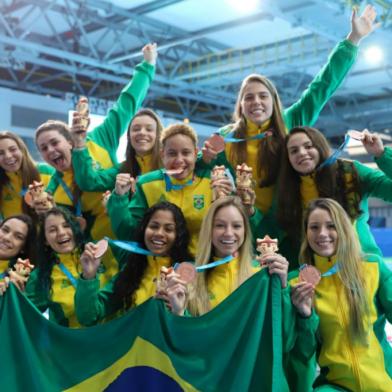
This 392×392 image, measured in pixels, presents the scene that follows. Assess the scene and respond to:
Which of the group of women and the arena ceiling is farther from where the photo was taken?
the arena ceiling

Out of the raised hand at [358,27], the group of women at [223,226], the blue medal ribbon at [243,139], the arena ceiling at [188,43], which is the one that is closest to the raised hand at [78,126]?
the group of women at [223,226]

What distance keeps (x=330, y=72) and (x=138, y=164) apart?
5.22ft

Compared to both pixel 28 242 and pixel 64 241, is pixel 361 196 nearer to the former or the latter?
pixel 64 241

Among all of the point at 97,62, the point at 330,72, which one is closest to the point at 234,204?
the point at 330,72

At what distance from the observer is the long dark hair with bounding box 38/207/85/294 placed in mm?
3594

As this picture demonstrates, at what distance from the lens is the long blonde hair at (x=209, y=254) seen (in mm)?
3074

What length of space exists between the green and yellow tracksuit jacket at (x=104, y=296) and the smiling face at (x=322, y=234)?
2.80ft

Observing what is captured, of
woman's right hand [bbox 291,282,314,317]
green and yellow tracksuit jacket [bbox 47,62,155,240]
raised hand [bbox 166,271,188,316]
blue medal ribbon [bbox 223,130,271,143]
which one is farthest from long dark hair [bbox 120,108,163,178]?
woman's right hand [bbox 291,282,314,317]

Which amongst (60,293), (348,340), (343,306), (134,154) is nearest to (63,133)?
(134,154)

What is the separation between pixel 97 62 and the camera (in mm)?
11641

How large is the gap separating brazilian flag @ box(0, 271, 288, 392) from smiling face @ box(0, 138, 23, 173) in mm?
1666

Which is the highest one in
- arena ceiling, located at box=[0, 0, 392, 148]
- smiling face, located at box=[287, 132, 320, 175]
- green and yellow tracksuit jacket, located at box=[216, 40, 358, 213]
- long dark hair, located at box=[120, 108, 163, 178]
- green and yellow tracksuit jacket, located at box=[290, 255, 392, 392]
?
arena ceiling, located at box=[0, 0, 392, 148]

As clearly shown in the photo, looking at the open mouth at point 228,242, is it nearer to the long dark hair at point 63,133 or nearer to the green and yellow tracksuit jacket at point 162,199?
the green and yellow tracksuit jacket at point 162,199

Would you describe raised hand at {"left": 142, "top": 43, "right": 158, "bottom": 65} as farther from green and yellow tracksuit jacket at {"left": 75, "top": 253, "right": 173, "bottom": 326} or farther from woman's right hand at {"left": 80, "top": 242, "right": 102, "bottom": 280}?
woman's right hand at {"left": 80, "top": 242, "right": 102, "bottom": 280}
